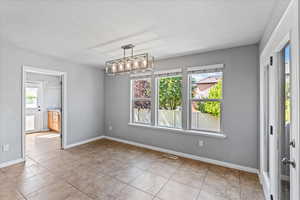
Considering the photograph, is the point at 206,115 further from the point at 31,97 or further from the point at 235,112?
the point at 31,97

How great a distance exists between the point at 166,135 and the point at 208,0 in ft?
9.59

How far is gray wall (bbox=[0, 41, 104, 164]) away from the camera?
285 centimetres

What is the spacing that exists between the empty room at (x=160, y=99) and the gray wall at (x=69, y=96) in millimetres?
23

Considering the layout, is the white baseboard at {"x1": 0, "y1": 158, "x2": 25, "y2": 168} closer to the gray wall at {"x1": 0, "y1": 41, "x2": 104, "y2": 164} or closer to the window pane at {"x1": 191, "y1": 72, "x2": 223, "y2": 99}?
the gray wall at {"x1": 0, "y1": 41, "x2": 104, "y2": 164}

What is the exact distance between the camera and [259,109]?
2559mm

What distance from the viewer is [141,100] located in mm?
4195

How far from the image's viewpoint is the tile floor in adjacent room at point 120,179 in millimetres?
2047

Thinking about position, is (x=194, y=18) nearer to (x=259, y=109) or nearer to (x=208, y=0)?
(x=208, y=0)

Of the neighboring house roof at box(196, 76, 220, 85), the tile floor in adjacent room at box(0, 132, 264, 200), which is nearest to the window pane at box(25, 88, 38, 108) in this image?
the tile floor in adjacent room at box(0, 132, 264, 200)

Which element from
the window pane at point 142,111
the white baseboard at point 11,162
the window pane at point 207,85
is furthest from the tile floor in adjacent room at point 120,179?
the window pane at point 207,85

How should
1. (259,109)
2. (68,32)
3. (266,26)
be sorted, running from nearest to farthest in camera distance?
(266,26) → (68,32) → (259,109)

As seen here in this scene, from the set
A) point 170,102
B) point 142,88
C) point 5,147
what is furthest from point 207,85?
point 5,147

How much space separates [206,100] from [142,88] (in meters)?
1.84

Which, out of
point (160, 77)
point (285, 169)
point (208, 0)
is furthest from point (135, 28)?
point (285, 169)
